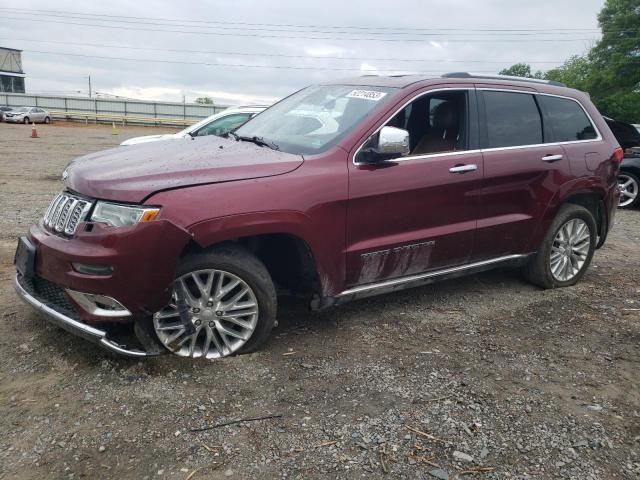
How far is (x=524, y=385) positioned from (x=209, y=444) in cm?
193

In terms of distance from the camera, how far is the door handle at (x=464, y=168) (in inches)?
163

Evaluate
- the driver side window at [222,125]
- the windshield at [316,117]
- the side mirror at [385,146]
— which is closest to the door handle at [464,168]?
the side mirror at [385,146]

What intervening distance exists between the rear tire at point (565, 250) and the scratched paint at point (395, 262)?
146 centimetres

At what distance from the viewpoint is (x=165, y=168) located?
10.8 feet

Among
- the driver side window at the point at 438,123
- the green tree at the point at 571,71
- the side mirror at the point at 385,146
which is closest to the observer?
the side mirror at the point at 385,146

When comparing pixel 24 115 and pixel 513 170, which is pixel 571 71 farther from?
pixel 513 170

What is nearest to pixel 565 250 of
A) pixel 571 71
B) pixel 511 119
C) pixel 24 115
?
pixel 511 119

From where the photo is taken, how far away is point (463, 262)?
176 inches

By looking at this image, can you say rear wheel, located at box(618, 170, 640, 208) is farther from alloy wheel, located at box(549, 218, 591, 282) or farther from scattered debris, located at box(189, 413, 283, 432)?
scattered debris, located at box(189, 413, 283, 432)

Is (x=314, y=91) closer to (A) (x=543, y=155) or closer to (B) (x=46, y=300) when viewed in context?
(A) (x=543, y=155)

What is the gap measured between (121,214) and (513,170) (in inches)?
121

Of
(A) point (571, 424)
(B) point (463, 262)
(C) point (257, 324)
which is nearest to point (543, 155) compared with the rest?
(B) point (463, 262)

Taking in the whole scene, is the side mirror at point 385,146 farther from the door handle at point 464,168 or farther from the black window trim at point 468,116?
the door handle at point 464,168

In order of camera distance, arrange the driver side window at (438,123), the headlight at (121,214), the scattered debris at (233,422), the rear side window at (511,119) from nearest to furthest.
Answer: the scattered debris at (233,422) → the headlight at (121,214) → the driver side window at (438,123) → the rear side window at (511,119)
